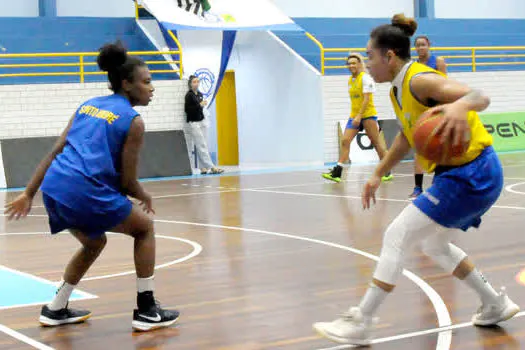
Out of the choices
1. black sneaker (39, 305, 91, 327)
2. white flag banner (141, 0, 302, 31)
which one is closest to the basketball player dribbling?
black sneaker (39, 305, 91, 327)

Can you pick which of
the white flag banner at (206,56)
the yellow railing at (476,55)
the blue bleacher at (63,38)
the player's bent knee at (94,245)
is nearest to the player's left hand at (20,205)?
the player's bent knee at (94,245)

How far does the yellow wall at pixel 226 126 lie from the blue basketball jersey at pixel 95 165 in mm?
17732

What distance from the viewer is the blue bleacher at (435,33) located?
76.9 ft

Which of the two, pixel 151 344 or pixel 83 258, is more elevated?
pixel 83 258

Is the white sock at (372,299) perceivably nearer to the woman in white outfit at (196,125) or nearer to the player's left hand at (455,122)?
the player's left hand at (455,122)

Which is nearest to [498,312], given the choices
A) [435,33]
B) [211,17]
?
[211,17]

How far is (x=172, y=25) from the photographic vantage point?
20375 millimetres

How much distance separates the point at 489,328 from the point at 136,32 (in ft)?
61.0

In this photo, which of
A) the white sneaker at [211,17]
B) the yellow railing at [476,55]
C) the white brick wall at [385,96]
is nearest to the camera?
the white sneaker at [211,17]

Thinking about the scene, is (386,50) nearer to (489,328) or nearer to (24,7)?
(489,328)

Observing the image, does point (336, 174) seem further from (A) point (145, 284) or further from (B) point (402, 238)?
(B) point (402, 238)

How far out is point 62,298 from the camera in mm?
5590

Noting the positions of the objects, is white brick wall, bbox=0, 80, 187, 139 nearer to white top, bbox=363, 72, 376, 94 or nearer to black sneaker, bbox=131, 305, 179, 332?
white top, bbox=363, 72, 376, 94

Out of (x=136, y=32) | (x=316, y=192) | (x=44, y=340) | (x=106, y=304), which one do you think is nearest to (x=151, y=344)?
(x=44, y=340)
